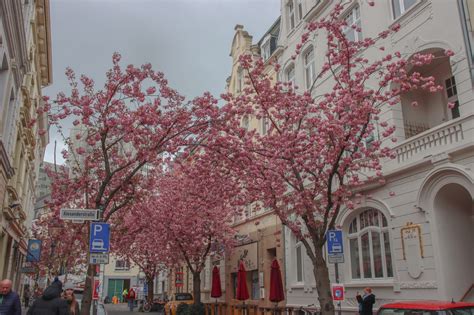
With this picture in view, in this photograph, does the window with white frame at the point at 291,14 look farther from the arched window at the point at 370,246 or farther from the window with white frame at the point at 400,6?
the arched window at the point at 370,246

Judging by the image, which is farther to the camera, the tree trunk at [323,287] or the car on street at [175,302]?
the car on street at [175,302]

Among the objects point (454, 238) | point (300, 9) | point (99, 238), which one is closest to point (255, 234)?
point (300, 9)

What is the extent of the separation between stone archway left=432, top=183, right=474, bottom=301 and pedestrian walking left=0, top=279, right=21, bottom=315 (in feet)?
33.4

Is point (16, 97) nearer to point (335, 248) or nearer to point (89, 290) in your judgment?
point (89, 290)

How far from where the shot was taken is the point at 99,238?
10.3 m

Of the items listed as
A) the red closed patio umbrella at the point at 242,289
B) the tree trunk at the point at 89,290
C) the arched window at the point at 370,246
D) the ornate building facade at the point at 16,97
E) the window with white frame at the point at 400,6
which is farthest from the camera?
the red closed patio umbrella at the point at 242,289

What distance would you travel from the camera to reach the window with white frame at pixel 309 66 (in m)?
20.3

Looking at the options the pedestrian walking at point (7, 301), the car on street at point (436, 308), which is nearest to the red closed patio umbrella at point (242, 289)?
the car on street at point (436, 308)

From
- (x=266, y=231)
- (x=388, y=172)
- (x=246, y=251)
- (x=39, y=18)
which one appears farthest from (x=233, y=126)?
(x=39, y=18)

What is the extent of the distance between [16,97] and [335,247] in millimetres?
11741

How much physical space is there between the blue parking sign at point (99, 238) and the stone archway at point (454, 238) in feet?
28.3

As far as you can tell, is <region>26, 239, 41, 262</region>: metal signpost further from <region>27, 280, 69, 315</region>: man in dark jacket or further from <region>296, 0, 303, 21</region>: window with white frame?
<region>296, 0, 303, 21</region>: window with white frame

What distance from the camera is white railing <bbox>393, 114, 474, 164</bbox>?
12031 mm

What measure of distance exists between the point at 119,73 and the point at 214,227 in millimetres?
12457
